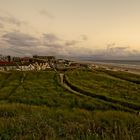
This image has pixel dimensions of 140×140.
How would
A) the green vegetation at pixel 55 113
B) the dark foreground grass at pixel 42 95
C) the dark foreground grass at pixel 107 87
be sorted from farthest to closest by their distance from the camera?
the dark foreground grass at pixel 107 87
the dark foreground grass at pixel 42 95
the green vegetation at pixel 55 113

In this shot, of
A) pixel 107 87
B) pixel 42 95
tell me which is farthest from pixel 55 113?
pixel 107 87

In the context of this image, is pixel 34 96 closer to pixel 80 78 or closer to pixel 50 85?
pixel 50 85

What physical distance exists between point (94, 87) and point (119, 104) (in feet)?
32.3

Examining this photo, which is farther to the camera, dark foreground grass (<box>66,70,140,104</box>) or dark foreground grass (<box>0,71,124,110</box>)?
dark foreground grass (<box>66,70,140,104</box>)

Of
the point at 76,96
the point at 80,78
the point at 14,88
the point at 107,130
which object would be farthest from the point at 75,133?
the point at 80,78

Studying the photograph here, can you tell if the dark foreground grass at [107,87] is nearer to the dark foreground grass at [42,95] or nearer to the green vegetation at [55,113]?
the green vegetation at [55,113]

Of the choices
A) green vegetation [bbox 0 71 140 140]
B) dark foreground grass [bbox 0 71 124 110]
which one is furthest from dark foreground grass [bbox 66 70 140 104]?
dark foreground grass [bbox 0 71 124 110]

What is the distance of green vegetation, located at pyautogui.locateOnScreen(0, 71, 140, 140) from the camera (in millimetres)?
6871

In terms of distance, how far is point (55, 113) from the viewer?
1239cm

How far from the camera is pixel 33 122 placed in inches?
319

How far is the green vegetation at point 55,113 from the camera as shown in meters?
6.87

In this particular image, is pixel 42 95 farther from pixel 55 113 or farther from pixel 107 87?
pixel 55 113

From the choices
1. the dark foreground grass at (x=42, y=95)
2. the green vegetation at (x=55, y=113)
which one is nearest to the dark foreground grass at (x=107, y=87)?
the green vegetation at (x=55, y=113)

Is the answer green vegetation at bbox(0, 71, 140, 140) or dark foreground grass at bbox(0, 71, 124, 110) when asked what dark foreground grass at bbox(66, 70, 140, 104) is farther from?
dark foreground grass at bbox(0, 71, 124, 110)
